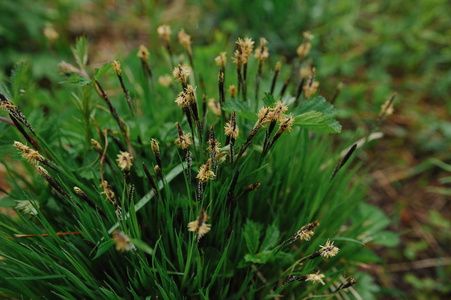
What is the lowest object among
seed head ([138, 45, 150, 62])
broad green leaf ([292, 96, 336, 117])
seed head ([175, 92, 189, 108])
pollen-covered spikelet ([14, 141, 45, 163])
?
broad green leaf ([292, 96, 336, 117])

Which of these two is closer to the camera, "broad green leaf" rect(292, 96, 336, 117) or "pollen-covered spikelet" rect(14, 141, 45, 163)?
"pollen-covered spikelet" rect(14, 141, 45, 163)

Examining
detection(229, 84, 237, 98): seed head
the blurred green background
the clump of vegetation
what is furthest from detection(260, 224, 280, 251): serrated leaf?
the blurred green background

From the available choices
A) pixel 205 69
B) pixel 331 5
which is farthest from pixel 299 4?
pixel 205 69

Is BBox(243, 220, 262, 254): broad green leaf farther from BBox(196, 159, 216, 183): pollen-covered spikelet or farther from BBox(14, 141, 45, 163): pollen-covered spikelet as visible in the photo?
BBox(14, 141, 45, 163): pollen-covered spikelet

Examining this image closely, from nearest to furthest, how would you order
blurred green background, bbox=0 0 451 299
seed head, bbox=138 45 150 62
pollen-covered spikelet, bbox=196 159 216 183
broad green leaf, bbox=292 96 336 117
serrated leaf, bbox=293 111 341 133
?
pollen-covered spikelet, bbox=196 159 216 183 → serrated leaf, bbox=293 111 341 133 → broad green leaf, bbox=292 96 336 117 → seed head, bbox=138 45 150 62 → blurred green background, bbox=0 0 451 299

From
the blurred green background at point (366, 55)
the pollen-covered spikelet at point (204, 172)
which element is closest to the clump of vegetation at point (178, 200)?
the pollen-covered spikelet at point (204, 172)

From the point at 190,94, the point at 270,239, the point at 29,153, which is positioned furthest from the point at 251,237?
the point at 29,153

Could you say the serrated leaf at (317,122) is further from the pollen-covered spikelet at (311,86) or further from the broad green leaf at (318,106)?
the pollen-covered spikelet at (311,86)

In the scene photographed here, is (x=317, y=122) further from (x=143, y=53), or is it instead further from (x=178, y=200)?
(x=143, y=53)
